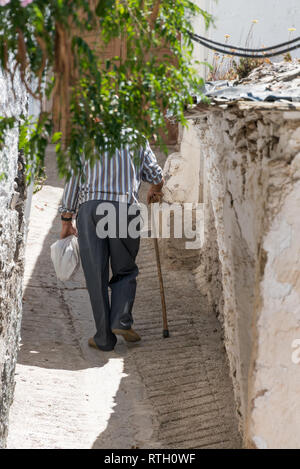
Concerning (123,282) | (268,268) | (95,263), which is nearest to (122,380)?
(123,282)

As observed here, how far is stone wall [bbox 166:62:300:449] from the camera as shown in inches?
132

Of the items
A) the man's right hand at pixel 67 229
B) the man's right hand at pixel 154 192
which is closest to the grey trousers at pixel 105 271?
the man's right hand at pixel 67 229

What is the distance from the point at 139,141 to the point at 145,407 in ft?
8.50

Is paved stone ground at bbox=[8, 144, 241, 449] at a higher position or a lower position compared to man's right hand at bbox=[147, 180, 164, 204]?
lower

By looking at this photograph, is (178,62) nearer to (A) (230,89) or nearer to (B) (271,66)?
(A) (230,89)

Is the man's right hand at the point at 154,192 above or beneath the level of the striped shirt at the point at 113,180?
beneath

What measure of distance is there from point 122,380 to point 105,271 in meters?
0.85

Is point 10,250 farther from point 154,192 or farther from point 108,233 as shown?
point 154,192

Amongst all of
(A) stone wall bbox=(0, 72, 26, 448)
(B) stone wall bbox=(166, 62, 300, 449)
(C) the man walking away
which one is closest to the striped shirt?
(C) the man walking away

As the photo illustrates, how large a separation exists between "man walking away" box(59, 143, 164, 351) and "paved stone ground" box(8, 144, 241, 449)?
0.28 m

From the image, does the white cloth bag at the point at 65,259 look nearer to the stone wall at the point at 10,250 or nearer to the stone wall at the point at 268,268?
the stone wall at the point at 10,250

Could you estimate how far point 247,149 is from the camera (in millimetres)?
3824

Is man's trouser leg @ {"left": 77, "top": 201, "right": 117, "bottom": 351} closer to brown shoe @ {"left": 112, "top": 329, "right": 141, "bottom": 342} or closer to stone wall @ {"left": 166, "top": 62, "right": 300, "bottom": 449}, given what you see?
brown shoe @ {"left": 112, "top": 329, "right": 141, "bottom": 342}

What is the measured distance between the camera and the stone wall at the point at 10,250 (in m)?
3.83
